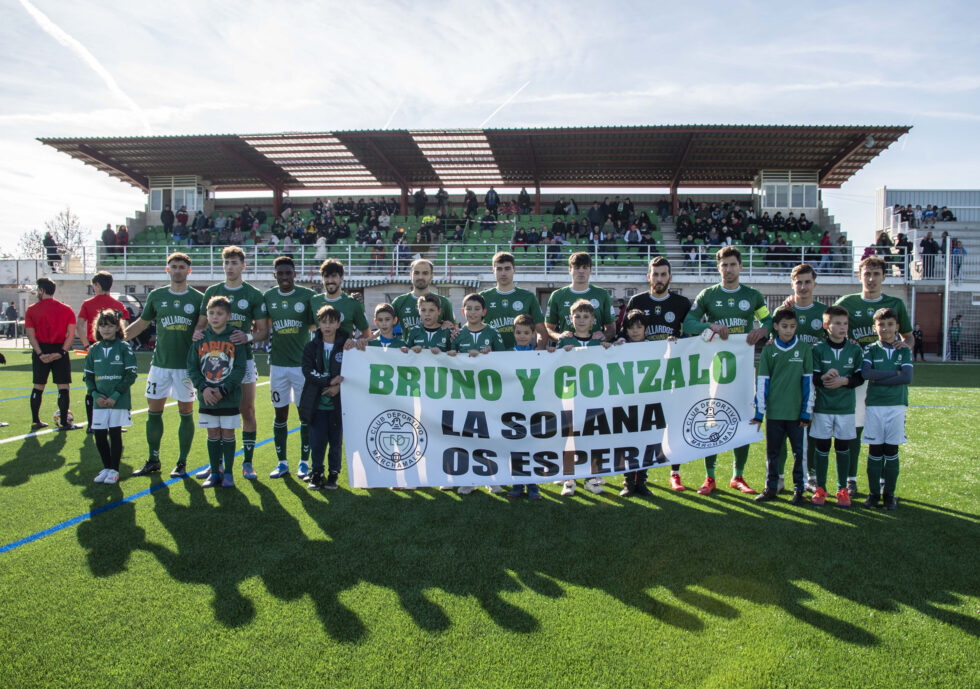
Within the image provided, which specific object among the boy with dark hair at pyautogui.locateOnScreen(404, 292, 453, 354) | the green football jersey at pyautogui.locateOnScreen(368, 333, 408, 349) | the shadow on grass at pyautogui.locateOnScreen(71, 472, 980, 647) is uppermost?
the boy with dark hair at pyautogui.locateOnScreen(404, 292, 453, 354)

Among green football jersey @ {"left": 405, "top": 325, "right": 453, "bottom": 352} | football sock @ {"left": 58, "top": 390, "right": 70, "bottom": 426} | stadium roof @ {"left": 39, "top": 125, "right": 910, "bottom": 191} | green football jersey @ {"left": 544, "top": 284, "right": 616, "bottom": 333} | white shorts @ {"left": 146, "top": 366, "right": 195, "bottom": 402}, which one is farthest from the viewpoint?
stadium roof @ {"left": 39, "top": 125, "right": 910, "bottom": 191}

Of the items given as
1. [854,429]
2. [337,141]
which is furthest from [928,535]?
[337,141]

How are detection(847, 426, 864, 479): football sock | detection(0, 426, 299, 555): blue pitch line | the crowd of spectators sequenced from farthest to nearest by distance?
1. the crowd of spectators
2. detection(847, 426, 864, 479): football sock
3. detection(0, 426, 299, 555): blue pitch line

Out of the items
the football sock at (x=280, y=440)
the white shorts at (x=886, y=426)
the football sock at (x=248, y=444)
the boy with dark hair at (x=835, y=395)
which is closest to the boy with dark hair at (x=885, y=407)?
the white shorts at (x=886, y=426)

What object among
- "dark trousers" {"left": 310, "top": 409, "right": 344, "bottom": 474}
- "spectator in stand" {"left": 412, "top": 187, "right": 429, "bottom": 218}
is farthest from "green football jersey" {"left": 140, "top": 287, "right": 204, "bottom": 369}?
"spectator in stand" {"left": 412, "top": 187, "right": 429, "bottom": 218}

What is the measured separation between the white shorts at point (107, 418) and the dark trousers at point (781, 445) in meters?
5.66

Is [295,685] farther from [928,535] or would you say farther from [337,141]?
[337,141]

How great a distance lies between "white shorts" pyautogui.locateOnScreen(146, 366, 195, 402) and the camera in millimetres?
5656

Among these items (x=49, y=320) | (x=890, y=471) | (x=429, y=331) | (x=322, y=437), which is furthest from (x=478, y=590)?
(x=49, y=320)

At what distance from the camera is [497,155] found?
88.5ft

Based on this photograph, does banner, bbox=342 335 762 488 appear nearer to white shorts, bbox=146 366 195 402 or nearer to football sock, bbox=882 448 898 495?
football sock, bbox=882 448 898 495

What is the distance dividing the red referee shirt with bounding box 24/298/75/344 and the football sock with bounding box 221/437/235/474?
3.84 metres

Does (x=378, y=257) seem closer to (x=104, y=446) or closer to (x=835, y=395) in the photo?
(x=104, y=446)

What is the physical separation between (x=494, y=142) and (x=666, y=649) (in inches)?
988
